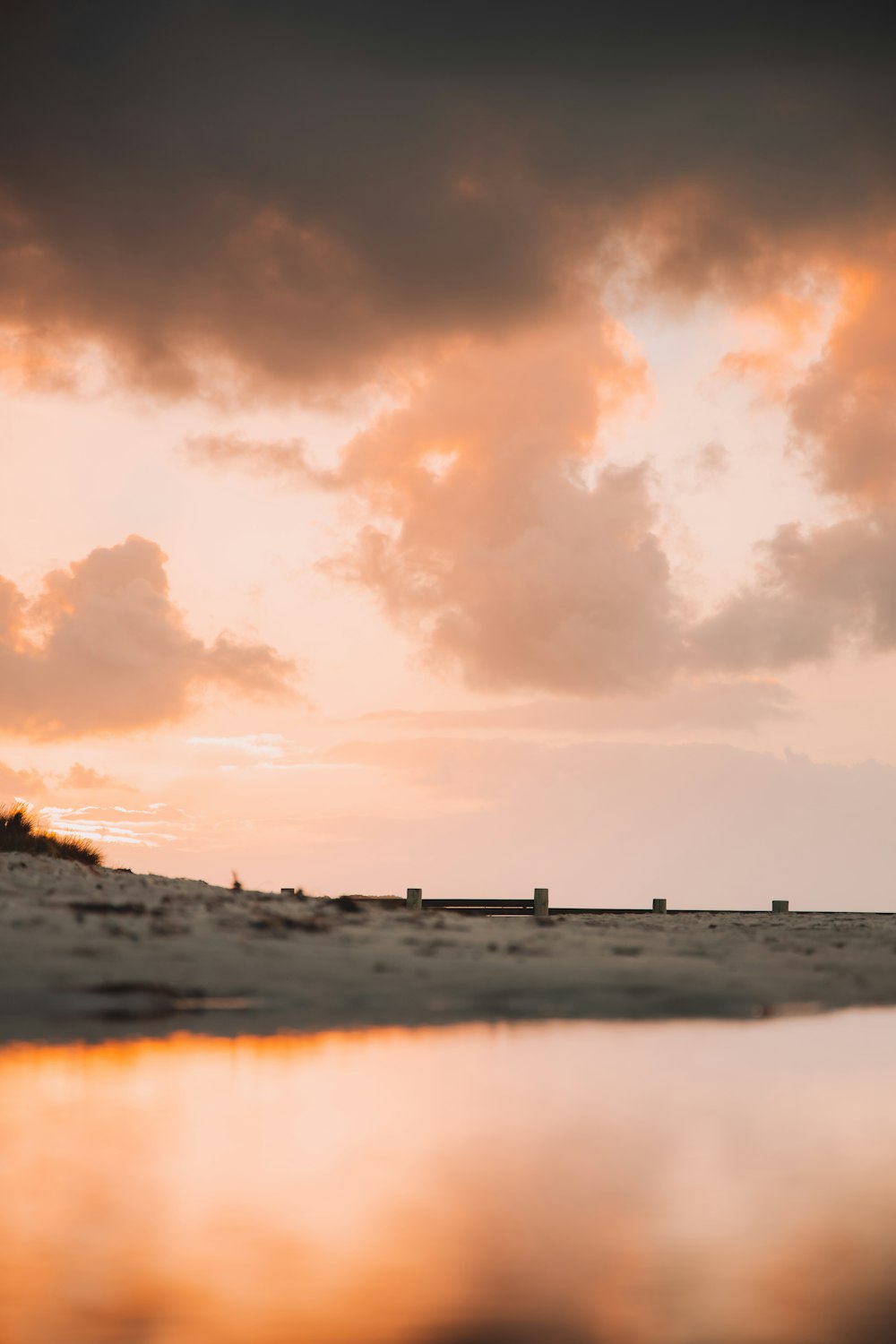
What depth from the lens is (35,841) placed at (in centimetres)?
2031

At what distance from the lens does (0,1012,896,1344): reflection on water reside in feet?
11.4

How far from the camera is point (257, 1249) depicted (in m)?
4.00

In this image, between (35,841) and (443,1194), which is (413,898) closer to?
(35,841)

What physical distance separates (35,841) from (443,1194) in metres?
17.0

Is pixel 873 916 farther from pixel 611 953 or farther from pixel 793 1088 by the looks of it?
pixel 793 1088

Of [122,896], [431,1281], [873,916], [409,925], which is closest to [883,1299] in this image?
[431,1281]

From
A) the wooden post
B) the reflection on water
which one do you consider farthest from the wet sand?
the wooden post

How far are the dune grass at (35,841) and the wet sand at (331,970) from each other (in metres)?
5.37

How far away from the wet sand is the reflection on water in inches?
54.4

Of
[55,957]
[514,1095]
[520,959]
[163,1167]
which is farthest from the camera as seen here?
[520,959]

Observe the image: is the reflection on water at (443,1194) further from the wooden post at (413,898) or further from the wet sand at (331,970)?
the wooden post at (413,898)

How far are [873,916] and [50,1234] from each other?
27.5m


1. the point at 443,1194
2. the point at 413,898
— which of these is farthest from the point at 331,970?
the point at 413,898

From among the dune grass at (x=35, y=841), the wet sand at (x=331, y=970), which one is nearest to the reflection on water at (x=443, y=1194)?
the wet sand at (x=331, y=970)
